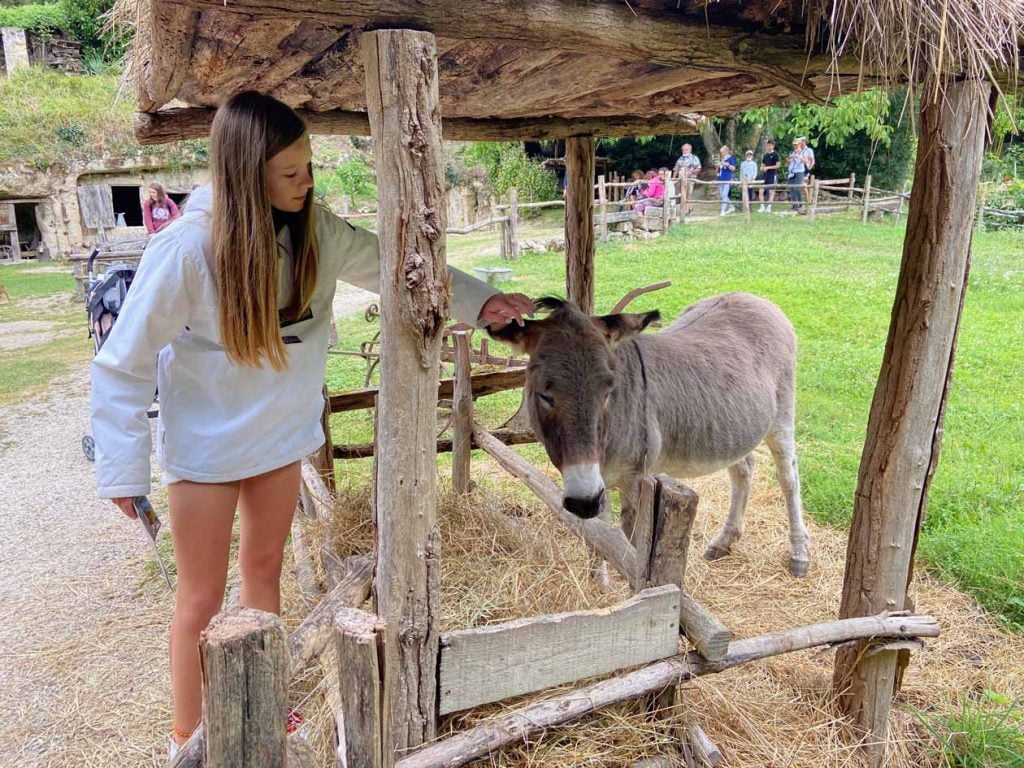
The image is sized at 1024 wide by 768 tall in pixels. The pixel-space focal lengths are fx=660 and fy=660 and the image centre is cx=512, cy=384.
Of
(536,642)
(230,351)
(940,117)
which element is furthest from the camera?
(940,117)

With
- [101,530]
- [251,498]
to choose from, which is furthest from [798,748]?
[101,530]

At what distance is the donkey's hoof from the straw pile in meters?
0.07

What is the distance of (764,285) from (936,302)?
399 inches

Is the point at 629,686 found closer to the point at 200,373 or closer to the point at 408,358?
the point at 408,358

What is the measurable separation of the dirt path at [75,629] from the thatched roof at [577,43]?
300 centimetres

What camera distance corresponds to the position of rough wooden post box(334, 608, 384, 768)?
5.31ft

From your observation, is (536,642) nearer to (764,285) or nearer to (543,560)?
(543,560)

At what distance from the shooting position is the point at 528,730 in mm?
2289

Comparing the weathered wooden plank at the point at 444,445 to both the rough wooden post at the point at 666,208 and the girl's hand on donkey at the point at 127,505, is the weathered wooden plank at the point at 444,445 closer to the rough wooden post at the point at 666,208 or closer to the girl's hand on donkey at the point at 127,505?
the girl's hand on donkey at the point at 127,505

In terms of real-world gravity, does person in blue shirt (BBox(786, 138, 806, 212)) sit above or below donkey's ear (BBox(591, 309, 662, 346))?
above

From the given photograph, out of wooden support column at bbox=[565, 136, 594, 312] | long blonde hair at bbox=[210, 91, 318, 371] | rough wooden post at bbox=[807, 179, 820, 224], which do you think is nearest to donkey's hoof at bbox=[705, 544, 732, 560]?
wooden support column at bbox=[565, 136, 594, 312]

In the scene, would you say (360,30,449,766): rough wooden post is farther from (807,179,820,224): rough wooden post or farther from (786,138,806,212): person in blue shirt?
(786,138,806,212): person in blue shirt

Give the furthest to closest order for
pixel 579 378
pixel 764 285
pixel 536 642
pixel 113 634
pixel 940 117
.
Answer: pixel 764 285, pixel 113 634, pixel 579 378, pixel 940 117, pixel 536 642

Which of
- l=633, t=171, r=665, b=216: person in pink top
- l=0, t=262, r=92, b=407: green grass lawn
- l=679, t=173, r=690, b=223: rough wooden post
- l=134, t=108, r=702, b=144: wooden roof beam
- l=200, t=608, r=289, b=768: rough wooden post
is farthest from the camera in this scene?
l=679, t=173, r=690, b=223: rough wooden post
